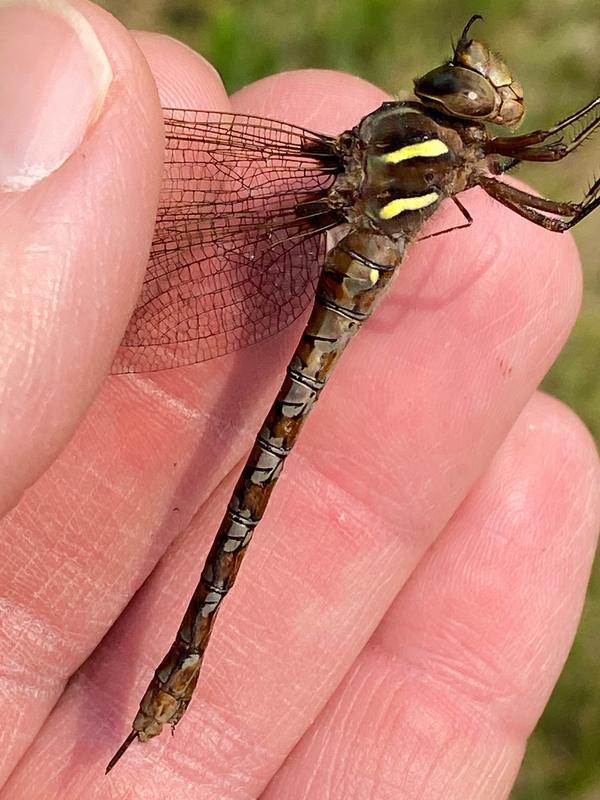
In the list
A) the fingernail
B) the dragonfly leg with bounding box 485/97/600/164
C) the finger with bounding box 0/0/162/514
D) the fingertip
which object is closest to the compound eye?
the dragonfly leg with bounding box 485/97/600/164

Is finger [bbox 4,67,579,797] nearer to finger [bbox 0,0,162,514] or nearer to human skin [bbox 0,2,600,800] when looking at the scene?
human skin [bbox 0,2,600,800]

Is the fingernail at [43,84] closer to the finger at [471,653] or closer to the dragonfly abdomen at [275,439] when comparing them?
the dragonfly abdomen at [275,439]

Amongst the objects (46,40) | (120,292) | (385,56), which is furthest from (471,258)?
(385,56)

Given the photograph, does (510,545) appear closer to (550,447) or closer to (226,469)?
(550,447)

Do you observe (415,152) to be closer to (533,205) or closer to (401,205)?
(401,205)

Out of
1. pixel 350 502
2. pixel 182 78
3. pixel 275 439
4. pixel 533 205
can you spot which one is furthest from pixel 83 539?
pixel 533 205

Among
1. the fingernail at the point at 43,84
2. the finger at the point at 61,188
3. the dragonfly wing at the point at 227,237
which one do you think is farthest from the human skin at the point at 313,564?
the fingernail at the point at 43,84

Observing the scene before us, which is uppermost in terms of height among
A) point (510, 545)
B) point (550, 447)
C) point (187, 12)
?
point (187, 12)
